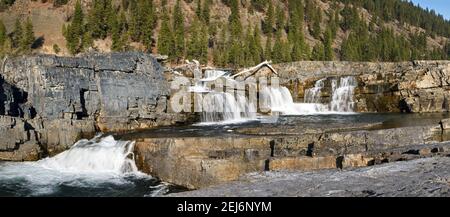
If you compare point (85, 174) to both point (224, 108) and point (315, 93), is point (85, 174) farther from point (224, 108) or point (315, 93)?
point (315, 93)

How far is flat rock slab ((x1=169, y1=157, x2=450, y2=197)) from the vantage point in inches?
362

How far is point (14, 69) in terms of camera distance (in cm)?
2814

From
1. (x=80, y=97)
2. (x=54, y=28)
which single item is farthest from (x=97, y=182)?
(x=54, y=28)

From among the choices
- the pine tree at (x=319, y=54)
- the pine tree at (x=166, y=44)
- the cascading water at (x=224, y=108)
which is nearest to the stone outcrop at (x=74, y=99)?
the cascading water at (x=224, y=108)

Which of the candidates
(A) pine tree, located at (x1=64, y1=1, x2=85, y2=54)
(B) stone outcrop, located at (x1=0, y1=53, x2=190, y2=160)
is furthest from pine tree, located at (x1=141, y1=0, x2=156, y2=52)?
(B) stone outcrop, located at (x1=0, y1=53, x2=190, y2=160)

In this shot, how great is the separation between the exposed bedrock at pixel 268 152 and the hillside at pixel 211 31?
27.9 meters

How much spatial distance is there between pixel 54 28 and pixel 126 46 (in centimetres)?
1797

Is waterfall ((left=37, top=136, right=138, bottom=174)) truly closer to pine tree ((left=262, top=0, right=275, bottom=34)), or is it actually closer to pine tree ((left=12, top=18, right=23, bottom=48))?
pine tree ((left=12, top=18, right=23, bottom=48))

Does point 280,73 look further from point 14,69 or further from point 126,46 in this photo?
point 14,69

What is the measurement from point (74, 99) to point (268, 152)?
49.5ft

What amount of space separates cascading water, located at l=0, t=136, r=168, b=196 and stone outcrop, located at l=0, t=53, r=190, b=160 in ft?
6.23

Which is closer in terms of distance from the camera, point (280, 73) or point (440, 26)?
point (280, 73)
